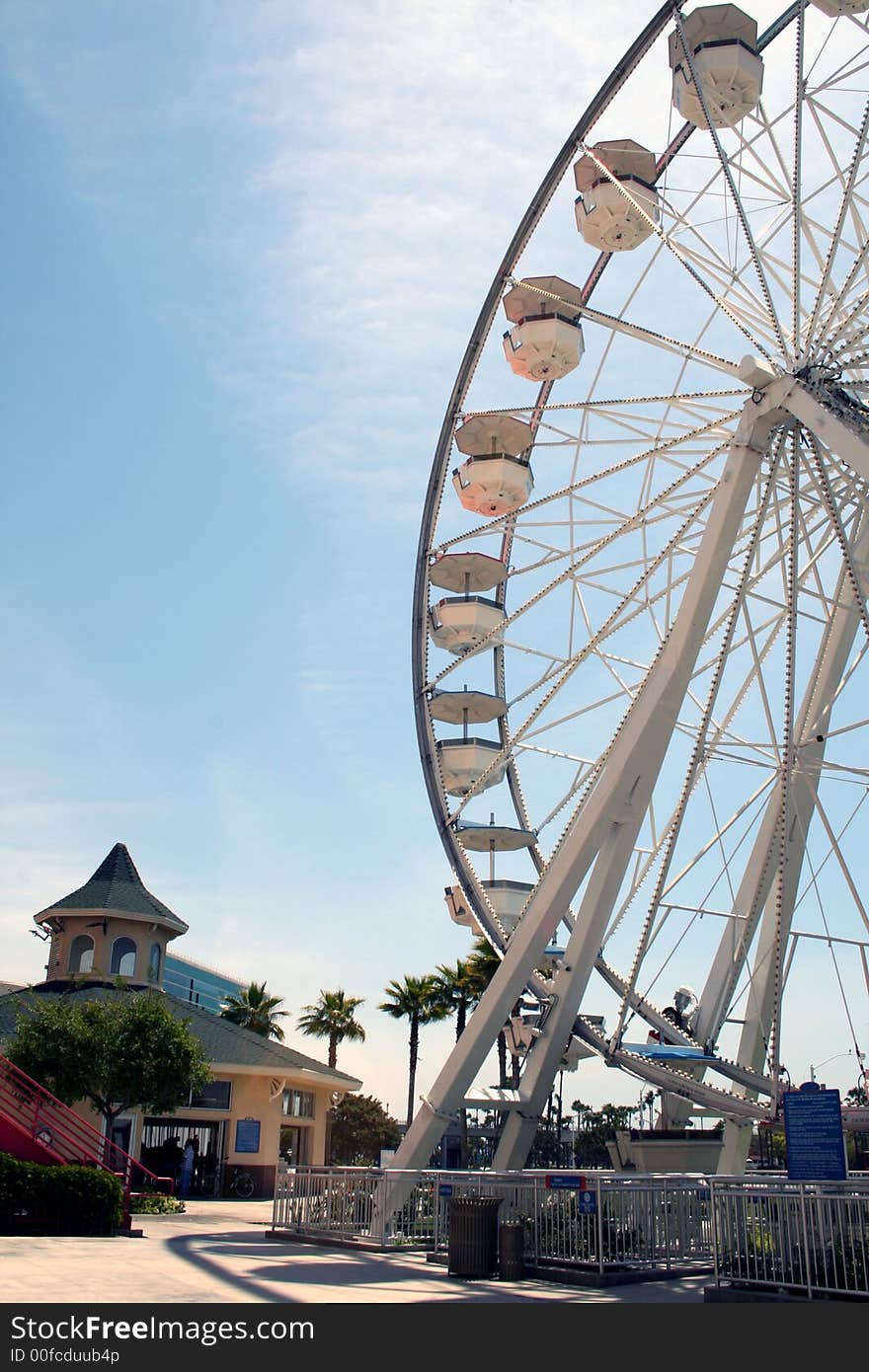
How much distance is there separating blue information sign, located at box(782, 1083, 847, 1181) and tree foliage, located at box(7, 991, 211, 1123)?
50.7 ft

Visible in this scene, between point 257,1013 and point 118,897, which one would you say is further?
point 257,1013

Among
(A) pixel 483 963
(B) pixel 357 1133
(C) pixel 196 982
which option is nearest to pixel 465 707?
(A) pixel 483 963

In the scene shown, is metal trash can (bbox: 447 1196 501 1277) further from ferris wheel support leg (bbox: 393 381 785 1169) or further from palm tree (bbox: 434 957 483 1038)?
A: palm tree (bbox: 434 957 483 1038)

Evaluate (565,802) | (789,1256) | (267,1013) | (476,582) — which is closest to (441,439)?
(476,582)

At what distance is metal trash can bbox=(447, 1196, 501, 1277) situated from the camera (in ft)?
44.1

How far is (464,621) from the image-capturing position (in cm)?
2258

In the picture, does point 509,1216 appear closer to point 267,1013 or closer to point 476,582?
point 476,582

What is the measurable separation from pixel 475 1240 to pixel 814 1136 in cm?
397

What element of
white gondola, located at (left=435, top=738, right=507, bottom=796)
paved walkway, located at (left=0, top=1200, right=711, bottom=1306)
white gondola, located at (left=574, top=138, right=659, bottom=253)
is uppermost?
white gondola, located at (left=574, top=138, right=659, bottom=253)

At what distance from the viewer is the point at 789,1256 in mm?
10641

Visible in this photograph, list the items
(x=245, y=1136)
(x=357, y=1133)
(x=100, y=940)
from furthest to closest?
(x=357, y=1133) → (x=100, y=940) → (x=245, y=1136)

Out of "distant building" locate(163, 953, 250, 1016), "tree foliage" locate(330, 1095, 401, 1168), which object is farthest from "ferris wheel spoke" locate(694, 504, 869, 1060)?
"distant building" locate(163, 953, 250, 1016)

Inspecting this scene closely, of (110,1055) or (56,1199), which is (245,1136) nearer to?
(110,1055)
